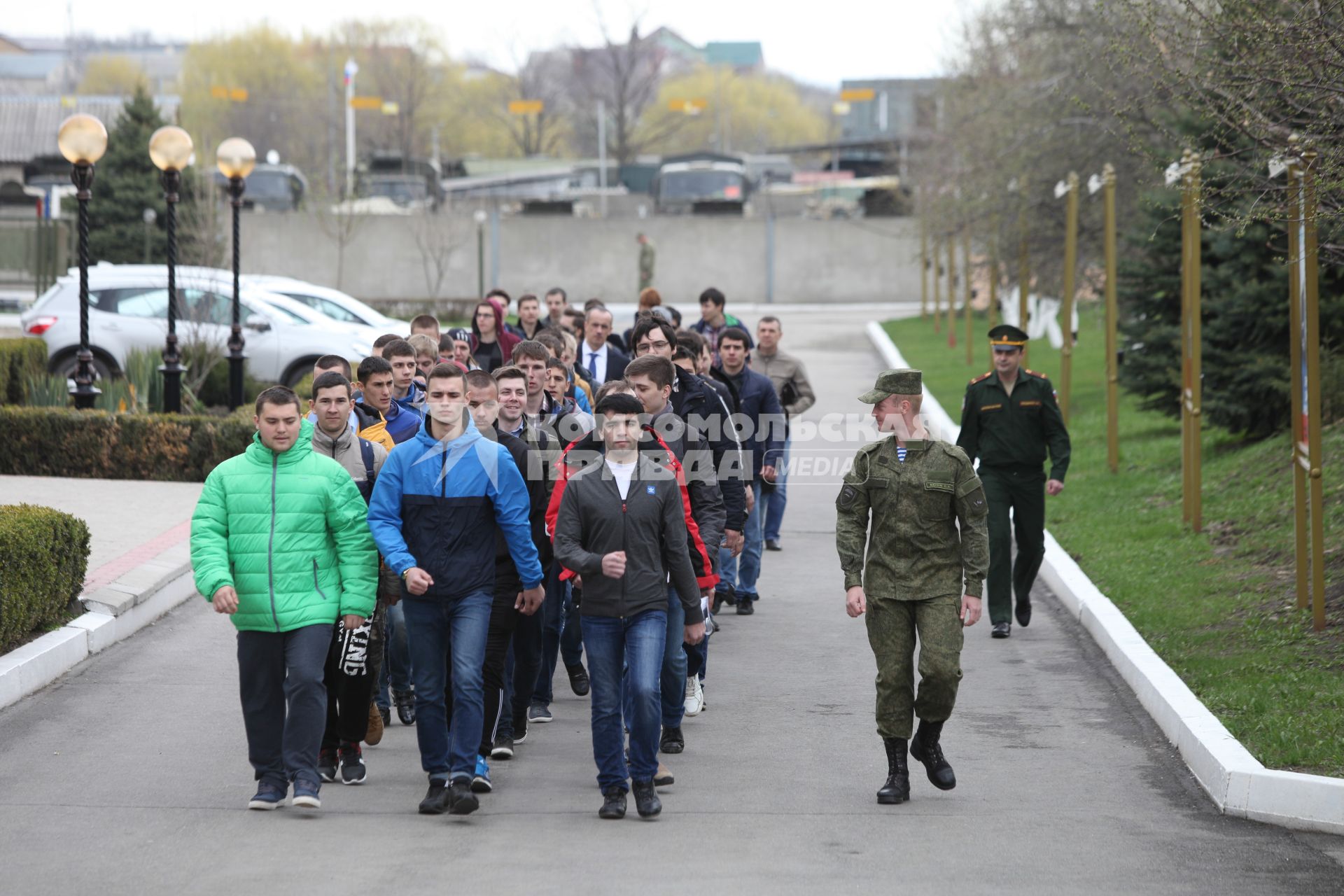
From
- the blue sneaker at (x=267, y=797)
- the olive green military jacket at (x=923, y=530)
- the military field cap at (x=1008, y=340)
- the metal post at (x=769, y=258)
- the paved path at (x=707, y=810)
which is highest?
the metal post at (x=769, y=258)

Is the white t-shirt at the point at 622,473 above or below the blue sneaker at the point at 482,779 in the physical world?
above

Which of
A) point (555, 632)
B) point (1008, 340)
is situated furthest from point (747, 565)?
point (555, 632)

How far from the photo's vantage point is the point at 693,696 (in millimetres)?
8406

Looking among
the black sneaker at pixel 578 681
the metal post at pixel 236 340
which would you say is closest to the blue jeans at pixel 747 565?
the black sneaker at pixel 578 681

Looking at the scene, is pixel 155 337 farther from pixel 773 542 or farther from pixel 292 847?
pixel 292 847

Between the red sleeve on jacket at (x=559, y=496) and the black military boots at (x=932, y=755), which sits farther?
the black military boots at (x=932, y=755)

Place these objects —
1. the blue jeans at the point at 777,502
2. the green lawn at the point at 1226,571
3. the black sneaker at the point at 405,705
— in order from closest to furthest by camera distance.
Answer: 1. the green lawn at the point at 1226,571
2. the black sneaker at the point at 405,705
3. the blue jeans at the point at 777,502

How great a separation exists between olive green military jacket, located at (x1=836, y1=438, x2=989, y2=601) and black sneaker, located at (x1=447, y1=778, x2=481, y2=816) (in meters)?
1.82

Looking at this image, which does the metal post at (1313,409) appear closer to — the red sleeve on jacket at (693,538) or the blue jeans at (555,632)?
the red sleeve on jacket at (693,538)

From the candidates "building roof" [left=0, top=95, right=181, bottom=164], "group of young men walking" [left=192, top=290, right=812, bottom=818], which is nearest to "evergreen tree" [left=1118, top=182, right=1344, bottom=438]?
"group of young men walking" [left=192, top=290, right=812, bottom=818]

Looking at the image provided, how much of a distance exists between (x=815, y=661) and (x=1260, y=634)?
2653 millimetres

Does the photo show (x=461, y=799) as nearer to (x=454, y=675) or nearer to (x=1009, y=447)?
(x=454, y=675)

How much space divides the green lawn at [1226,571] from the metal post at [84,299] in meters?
9.59

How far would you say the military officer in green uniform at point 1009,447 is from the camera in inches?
404
